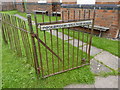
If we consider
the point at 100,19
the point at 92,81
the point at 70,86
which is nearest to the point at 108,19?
the point at 100,19

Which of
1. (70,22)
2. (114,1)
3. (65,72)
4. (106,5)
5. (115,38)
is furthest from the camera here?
(115,38)

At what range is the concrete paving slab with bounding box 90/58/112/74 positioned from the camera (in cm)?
272

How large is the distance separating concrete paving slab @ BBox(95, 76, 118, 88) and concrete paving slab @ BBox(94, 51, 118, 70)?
420mm

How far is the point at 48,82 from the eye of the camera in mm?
2408

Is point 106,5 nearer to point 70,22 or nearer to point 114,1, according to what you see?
point 114,1

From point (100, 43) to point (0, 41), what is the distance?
419 centimetres

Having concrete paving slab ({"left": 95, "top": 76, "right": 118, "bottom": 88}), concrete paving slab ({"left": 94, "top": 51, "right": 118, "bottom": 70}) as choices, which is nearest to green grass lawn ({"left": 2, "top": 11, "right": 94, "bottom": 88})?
concrete paving slab ({"left": 95, "top": 76, "right": 118, "bottom": 88})

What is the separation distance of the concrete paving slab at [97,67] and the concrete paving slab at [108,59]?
0.18 m

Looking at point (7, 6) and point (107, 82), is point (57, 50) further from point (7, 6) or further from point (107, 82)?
point (7, 6)

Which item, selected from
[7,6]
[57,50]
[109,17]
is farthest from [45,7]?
[7,6]

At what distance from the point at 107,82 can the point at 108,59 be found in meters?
0.96

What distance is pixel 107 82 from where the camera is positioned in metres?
2.37

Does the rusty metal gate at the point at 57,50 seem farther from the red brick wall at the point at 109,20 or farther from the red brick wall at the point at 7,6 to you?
the red brick wall at the point at 7,6

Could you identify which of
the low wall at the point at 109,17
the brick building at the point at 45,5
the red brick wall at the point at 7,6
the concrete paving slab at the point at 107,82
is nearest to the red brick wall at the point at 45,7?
the brick building at the point at 45,5
